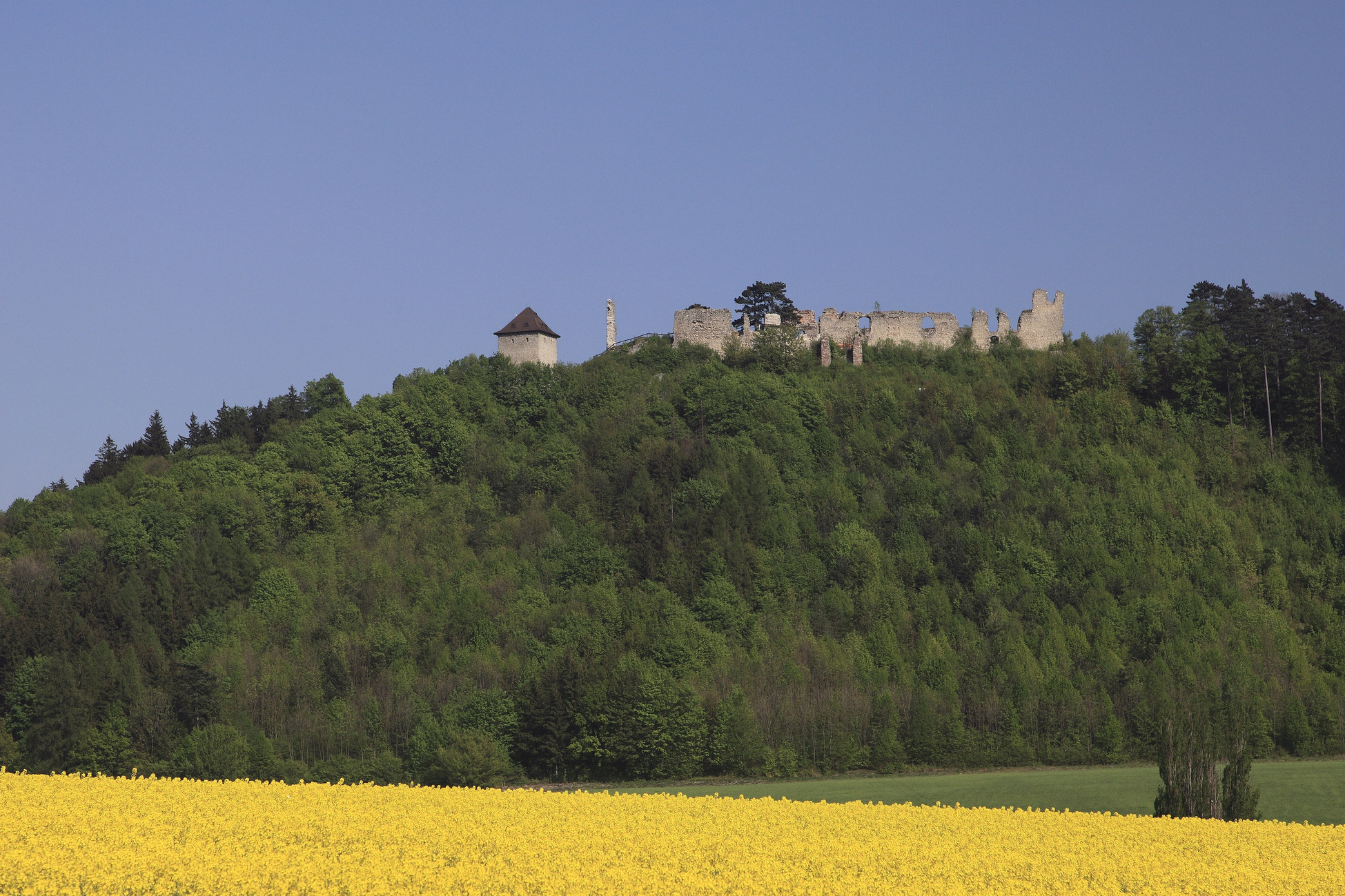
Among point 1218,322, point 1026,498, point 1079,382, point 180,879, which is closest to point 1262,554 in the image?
point 1026,498

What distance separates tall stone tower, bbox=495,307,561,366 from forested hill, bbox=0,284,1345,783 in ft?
7.95

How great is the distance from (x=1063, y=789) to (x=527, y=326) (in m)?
71.0

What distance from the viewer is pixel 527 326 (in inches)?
4390

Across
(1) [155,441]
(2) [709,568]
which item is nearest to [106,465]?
(1) [155,441]

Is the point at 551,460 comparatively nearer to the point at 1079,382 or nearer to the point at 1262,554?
the point at 1079,382

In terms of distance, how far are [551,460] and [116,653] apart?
32.1 metres

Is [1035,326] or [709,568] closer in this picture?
[709,568]

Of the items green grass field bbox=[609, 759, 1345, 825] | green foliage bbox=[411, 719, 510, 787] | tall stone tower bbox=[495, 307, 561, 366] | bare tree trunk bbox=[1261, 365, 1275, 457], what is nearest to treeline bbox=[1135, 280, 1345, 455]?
bare tree trunk bbox=[1261, 365, 1275, 457]

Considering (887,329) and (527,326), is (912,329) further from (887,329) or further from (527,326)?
(527,326)

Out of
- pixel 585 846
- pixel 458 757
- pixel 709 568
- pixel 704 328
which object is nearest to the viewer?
pixel 585 846

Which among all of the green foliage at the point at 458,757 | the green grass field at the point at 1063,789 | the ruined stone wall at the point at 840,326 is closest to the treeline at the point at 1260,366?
the ruined stone wall at the point at 840,326

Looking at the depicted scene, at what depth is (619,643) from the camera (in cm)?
7669

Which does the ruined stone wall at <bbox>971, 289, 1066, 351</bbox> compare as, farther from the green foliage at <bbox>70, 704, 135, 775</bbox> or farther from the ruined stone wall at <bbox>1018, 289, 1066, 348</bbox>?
the green foliage at <bbox>70, 704, 135, 775</bbox>

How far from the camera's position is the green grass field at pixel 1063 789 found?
4400 cm
